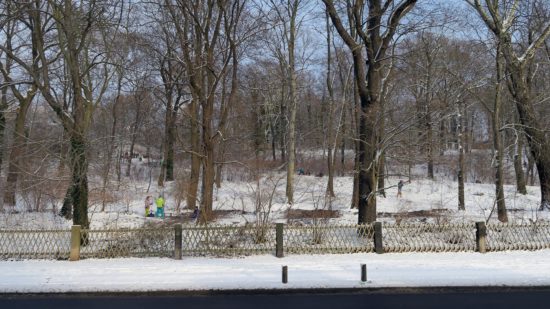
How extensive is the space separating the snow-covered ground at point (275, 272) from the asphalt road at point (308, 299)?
235 mm

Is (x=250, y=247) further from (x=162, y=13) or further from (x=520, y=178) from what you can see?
(x=520, y=178)

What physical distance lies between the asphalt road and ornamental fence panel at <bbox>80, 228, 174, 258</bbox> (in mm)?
3172

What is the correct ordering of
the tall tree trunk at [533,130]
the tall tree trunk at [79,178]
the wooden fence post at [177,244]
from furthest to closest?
1. the tall tree trunk at [533,130]
2. the tall tree trunk at [79,178]
3. the wooden fence post at [177,244]

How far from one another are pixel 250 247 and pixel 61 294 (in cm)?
513

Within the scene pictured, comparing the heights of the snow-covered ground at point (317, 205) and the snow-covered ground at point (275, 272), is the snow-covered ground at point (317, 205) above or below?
above

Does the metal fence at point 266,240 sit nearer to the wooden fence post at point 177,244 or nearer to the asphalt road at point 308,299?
the wooden fence post at point 177,244

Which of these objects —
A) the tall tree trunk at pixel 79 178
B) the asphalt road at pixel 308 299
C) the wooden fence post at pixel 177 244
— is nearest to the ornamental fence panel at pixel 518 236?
the asphalt road at pixel 308 299

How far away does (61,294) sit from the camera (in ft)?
31.0

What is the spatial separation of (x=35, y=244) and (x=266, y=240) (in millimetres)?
6389

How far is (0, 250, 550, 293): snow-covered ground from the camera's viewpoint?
9.76m

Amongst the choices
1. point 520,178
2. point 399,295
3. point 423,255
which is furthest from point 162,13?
point 520,178

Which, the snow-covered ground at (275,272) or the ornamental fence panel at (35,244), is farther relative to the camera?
the ornamental fence panel at (35,244)

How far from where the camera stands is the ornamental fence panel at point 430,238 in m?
13.4

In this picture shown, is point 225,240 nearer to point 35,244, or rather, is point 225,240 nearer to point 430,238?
point 35,244
